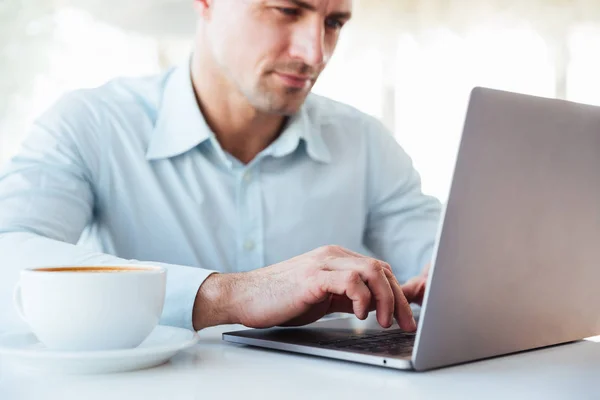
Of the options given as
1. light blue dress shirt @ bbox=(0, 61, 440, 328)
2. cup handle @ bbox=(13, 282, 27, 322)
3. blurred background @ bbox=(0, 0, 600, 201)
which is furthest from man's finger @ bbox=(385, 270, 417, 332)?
blurred background @ bbox=(0, 0, 600, 201)

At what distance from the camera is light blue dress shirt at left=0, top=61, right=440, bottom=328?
1.40m

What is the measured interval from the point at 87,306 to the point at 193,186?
2.80 feet

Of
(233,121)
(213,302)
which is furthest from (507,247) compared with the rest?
(233,121)

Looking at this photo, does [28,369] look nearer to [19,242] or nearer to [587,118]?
[19,242]

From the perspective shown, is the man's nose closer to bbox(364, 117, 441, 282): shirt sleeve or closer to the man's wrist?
bbox(364, 117, 441, 282): shirt sleeve

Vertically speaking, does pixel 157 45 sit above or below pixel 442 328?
above

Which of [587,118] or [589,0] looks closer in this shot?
[587,118]

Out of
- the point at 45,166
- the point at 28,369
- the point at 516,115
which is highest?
the point at 516,115

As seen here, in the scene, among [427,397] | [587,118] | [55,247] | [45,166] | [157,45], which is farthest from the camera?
[157,45]

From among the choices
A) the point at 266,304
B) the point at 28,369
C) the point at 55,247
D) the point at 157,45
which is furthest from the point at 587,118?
the point at 157,45

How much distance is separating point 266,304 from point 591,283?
36 centimetres

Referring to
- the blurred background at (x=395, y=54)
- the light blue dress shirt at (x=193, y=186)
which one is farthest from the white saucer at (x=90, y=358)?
the blurred background at (x=395, y=54)

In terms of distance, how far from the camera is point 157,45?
356 cm

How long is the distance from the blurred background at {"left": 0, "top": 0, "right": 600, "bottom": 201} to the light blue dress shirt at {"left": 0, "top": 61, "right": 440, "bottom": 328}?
6.27 ft
